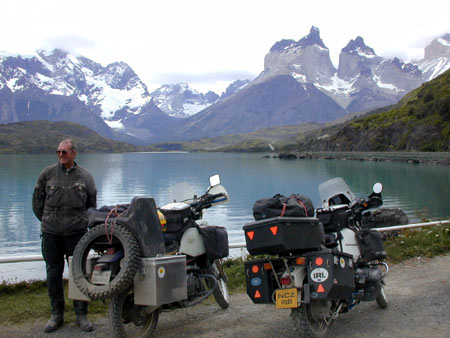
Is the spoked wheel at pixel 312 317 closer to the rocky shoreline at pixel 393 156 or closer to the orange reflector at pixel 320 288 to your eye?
the orange reflector at pixel 320 288

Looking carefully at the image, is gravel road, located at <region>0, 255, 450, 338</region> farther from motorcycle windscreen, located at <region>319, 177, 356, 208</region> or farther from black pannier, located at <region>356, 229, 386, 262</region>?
motorcycle windscreen, located at <region>319, 177, 356, 208</region>

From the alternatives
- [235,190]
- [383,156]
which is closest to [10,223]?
[235,190]

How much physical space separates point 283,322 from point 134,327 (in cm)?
191

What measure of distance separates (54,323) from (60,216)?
1.31 m

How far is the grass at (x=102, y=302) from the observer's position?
252 inches

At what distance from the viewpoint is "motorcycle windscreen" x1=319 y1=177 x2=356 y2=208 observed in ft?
22.0

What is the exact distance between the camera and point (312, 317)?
17.4ft

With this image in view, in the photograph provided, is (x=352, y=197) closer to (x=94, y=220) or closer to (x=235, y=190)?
(x=94, y=220)

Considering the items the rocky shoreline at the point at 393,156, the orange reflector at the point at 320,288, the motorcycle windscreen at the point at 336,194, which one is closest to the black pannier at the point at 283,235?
the orange reflector at the point at 320,288

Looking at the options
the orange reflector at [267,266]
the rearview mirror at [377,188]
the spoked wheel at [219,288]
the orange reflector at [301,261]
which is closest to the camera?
the orange reflector at [301,261]

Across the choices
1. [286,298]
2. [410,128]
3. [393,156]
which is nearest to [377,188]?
[286,298]

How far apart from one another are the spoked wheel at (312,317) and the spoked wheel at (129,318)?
160 cm

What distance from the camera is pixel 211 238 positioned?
19.9ft

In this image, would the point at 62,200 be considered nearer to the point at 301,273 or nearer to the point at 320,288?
the point at 301,273
